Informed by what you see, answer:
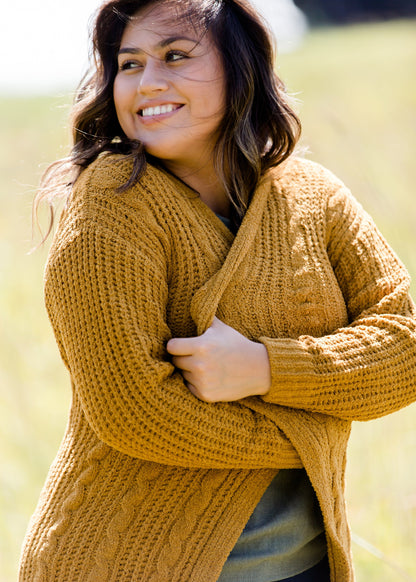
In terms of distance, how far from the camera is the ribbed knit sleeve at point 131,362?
1.39 meters

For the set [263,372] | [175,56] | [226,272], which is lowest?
Result: [263,372]

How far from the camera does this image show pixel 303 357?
1.51 metres

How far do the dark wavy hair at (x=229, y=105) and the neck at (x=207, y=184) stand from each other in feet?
0.10

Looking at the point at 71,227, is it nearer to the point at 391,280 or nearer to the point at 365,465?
the point at 391,280

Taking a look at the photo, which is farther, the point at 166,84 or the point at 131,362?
the point at 166,84

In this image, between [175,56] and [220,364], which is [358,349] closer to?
[220,364]

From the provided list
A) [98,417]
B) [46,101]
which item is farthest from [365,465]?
[46,101]

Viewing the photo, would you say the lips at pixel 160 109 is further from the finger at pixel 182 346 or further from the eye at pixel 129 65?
the finger at pixel 182 346

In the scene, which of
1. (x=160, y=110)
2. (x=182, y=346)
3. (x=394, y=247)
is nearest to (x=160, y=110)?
(x=160, y=110)

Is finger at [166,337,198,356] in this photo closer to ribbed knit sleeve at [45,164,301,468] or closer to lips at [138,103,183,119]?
ribbed knit sleeve at [45,164,301,468]

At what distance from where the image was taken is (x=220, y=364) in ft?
4.65

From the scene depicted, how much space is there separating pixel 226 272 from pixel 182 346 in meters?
0.20

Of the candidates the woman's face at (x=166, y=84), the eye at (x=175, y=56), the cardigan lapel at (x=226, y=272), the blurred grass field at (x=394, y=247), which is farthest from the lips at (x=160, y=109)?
the blurred grass field at (x=394, y=247)

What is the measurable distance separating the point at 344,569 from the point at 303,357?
20.3 inches
